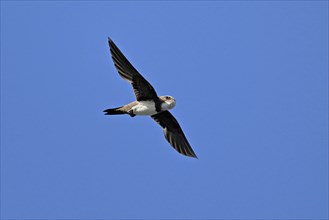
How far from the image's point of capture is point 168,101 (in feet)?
66.4

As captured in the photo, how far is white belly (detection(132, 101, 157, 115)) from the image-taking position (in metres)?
20.0

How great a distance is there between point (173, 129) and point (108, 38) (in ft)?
11.0

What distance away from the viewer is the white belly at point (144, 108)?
65.7ft

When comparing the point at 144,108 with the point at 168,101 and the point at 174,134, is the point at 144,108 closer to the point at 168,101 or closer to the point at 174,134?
the point at 168,101

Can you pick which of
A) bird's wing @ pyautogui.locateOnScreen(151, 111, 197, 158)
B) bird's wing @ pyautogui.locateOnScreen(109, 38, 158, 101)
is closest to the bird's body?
bird's wing @ pyautogui.locateOnScreen(109, 38, 158, 101)

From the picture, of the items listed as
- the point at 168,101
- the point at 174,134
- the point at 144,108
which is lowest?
the point at 174,134

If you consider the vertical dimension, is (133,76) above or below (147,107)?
above

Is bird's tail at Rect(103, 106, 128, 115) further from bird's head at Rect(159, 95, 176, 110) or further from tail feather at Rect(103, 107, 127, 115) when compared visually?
bird's head at Rect(159, 95, 176, 110)

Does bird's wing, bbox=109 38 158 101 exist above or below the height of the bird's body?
above

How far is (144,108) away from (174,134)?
1.96 meters

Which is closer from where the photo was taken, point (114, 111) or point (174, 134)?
point (114, 111)

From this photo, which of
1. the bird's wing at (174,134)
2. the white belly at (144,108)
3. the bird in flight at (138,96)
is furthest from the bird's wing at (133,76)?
the bird's wing at (174,134)

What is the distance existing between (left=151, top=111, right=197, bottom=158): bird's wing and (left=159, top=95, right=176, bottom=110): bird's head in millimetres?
1295

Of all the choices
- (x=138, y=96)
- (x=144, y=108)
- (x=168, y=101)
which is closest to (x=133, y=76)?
(x=138, y=96)
